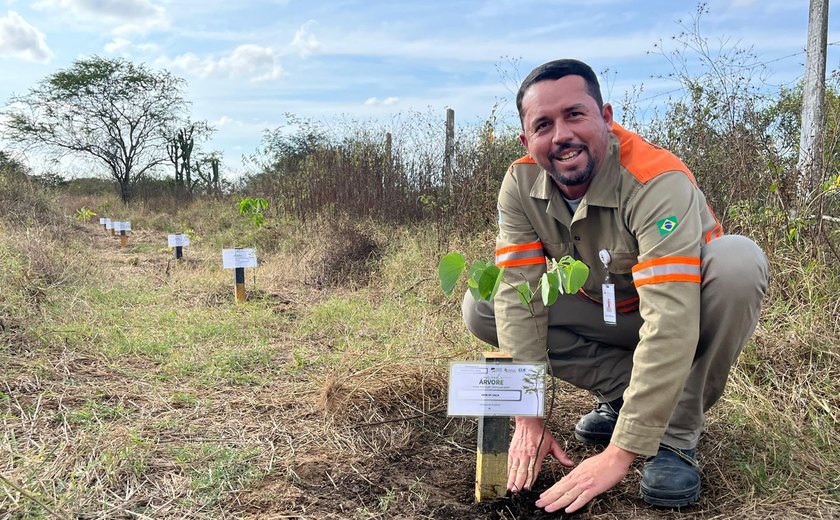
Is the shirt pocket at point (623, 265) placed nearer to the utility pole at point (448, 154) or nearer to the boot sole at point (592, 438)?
the boot sole at point (592, 438)

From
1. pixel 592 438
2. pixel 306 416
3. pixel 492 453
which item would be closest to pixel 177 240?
pixel 306 416

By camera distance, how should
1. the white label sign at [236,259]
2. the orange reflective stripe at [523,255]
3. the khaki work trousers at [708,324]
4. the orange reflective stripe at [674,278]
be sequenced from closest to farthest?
the orange reflective stripe at [674,278], the khaki work trousers at [708,324], the orange reflective stripe at [523,255], the white label sign at [236,259]

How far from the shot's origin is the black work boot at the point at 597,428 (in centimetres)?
183

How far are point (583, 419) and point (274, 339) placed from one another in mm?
2001

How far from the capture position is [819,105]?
3262 mm

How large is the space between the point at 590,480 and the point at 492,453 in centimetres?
25

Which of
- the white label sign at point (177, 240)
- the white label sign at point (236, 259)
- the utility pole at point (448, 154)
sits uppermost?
the utility pole at point (448, 154)

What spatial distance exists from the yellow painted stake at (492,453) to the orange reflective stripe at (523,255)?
0.43 m

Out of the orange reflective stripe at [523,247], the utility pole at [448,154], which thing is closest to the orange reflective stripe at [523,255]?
the orange reflective stripe at [523,247]

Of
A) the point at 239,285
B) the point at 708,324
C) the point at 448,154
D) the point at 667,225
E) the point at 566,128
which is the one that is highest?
the point at 448,154

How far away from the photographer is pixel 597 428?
1843mm

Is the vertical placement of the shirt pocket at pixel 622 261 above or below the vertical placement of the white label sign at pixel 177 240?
above

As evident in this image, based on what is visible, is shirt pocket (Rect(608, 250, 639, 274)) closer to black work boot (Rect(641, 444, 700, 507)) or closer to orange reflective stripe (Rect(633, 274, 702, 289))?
orange reflective stripe (Rect(633, 274, 702, 289))

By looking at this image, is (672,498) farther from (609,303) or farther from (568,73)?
(568,73)
